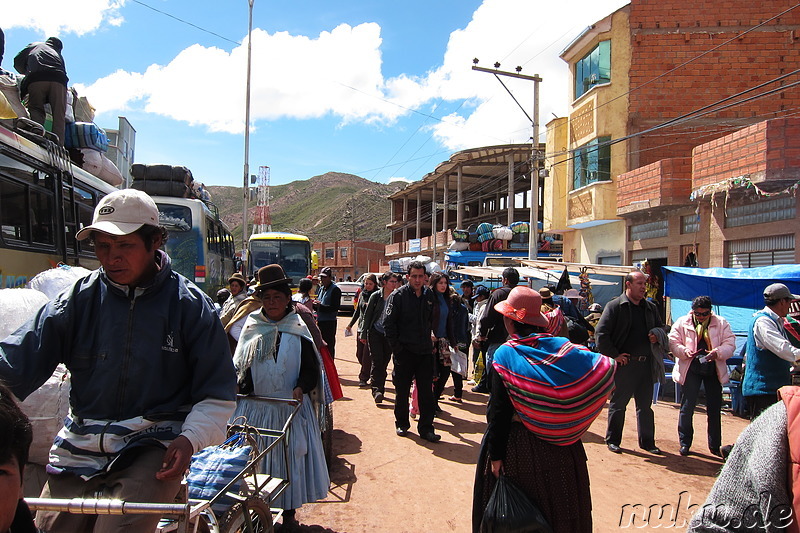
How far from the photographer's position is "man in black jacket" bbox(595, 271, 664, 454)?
5805mm

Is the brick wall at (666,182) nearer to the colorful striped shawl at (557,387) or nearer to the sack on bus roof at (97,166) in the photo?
the sack on bus roof at (97,166)

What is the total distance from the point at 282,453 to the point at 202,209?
897 cm

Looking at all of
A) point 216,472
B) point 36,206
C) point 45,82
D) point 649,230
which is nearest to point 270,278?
point 216,472

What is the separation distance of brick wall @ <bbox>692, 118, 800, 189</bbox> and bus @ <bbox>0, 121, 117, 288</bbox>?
40.2ft

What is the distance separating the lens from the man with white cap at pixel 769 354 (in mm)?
4977

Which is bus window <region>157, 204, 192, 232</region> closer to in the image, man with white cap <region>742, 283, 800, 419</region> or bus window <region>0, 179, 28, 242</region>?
bus window <region>0, 179, 28, 242</region>

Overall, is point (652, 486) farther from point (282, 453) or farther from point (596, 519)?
point (282, 453)

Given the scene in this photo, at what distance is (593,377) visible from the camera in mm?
2750

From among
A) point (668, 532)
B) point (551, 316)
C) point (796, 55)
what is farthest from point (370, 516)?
point (796, 55)

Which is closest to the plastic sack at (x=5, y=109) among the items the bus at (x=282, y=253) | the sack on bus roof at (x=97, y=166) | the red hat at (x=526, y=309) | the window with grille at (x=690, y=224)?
the sack on bus roof at (x=97, y=166)

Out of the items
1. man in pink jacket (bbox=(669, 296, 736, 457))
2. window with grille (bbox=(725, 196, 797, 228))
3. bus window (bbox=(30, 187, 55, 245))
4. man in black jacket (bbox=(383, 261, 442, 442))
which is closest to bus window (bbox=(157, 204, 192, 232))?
→ bus window (bbox=(30, 187, 55, 245))

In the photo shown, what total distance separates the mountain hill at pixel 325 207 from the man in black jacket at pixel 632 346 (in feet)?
201

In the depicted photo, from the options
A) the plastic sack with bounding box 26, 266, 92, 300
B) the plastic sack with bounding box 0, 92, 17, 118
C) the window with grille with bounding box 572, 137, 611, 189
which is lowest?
the plastic sack with bounding box 26, 266, 92, 300

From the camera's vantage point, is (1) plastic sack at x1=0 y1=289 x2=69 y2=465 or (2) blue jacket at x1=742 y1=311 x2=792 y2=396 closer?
(1) plastic sack at x1=0 y1=289 x2=69 y2=465
